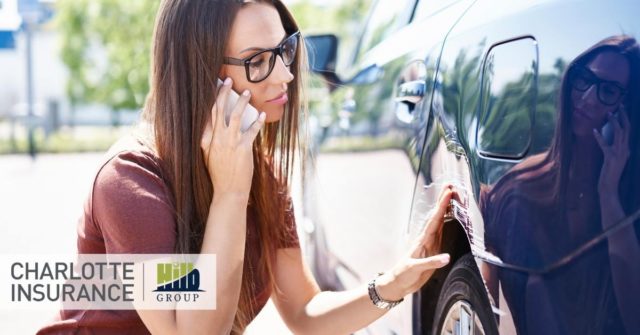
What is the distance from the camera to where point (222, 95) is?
207 cm

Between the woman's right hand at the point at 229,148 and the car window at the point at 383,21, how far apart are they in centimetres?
120

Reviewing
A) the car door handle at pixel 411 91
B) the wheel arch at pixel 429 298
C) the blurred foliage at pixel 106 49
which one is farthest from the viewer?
the blurred foliage at pixel 106 49

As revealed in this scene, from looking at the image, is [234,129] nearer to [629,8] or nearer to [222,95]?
[222,95]

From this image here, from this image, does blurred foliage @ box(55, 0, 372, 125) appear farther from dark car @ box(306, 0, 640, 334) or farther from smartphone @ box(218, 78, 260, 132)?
smartphone @ box(218, 78, 260, 132)

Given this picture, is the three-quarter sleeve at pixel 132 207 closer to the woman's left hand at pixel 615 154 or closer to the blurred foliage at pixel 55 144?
the woman's left hand at pixel 615 154

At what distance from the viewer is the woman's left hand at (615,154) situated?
56.0 inches

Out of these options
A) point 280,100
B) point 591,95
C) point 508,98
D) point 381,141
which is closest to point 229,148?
point 280,100

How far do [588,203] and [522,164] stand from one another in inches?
7.9

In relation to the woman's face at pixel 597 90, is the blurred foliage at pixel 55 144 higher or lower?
lower

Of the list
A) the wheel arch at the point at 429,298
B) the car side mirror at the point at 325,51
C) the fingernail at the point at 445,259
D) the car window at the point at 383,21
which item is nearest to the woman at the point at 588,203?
the fingernail at the point at 445,259

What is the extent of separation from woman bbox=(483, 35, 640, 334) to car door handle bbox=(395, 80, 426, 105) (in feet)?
2.69

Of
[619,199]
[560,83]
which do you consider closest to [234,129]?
[560,83]

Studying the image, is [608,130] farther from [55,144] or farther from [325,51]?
[55,144]

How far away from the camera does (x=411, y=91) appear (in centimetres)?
251
